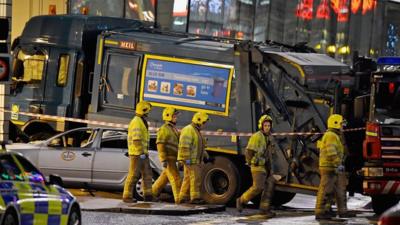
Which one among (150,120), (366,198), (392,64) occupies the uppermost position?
(392,64)

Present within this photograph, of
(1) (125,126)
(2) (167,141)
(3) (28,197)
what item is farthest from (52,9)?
(3) (28,197)

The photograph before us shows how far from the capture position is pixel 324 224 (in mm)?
17672

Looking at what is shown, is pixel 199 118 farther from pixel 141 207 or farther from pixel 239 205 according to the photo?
pixel 141 207

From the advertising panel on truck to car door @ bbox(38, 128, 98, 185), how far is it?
1.54 m

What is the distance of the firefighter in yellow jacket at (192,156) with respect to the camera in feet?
62.7

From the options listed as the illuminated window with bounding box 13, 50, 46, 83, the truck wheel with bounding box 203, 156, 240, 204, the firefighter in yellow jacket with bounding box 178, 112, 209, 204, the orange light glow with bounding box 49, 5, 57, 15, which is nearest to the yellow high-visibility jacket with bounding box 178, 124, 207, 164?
the firefighter in yellow jacket with bounding box 178, 112, 209, 204

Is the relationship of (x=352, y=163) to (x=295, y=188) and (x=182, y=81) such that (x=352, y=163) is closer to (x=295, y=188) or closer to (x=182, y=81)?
(x=295, y=188)

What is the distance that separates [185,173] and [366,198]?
7096mm

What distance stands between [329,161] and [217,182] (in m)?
2.85

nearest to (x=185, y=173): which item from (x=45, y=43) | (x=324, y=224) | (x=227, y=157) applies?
(x=227, y=157)

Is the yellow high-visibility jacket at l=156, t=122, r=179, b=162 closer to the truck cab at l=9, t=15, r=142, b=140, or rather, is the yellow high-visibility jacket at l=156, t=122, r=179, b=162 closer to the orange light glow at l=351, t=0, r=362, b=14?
the truck cab at l=9, t=15, r=142, b=140

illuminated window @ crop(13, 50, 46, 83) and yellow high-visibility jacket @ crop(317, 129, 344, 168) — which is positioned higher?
illuminated window @ crop(13, 50, 46, 83)

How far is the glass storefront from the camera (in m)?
33.7

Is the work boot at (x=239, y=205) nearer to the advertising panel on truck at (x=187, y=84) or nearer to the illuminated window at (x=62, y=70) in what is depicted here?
the advertising panel on truck at (x=187, y=84)
